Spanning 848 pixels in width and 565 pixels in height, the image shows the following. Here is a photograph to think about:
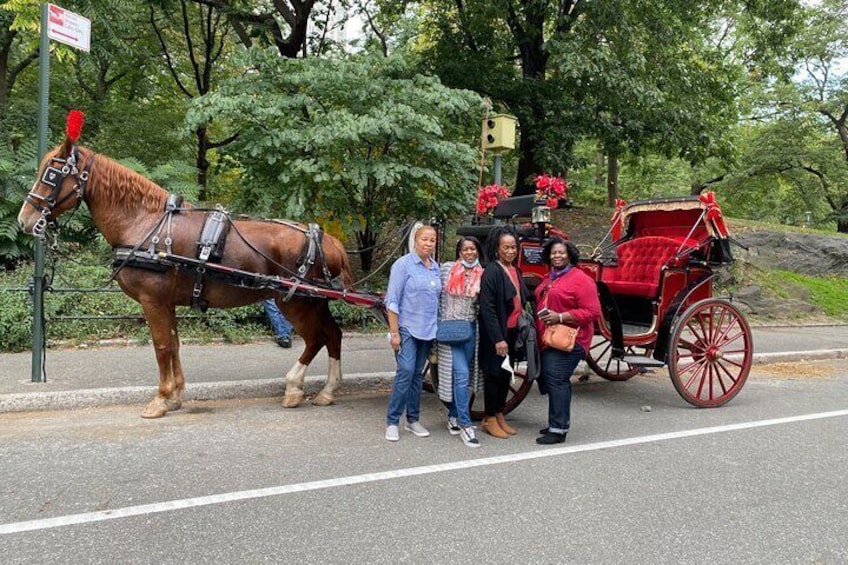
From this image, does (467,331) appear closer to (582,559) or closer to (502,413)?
(502,413)

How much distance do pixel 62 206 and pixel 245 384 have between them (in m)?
2.40

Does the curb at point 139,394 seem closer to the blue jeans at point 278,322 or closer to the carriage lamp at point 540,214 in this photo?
the blue jeans at point 278,322

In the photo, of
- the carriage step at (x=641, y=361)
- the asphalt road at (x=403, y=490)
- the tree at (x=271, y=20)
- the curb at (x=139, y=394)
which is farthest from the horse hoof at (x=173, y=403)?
the tree at (x=271, y=20)

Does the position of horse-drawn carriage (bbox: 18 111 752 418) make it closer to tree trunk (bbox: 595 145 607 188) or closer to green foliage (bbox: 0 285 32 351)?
green foliage (bbox: 0 285 32 351)

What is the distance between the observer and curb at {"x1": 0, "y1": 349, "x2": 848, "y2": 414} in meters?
5.42

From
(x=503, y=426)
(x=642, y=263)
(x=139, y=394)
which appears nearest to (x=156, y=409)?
(x=139, y=394)

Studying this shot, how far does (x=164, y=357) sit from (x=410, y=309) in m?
2.22

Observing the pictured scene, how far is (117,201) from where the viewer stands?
202 inches

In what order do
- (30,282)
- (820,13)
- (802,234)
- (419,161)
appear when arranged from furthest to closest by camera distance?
(820,13) < (802,234) < (419,161) < (30,282)

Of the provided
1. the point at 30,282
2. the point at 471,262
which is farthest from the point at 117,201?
the point at 471,262

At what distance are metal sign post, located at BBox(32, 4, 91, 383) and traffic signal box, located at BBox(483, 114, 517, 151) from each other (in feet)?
15.7

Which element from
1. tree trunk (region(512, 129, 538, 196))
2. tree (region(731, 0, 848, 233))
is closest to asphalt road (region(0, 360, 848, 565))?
tree trunk (region(512, 129, 538, 196))

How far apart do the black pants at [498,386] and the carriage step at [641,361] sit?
1644 mm

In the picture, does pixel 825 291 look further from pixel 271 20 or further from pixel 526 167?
A: pixel 271 20
